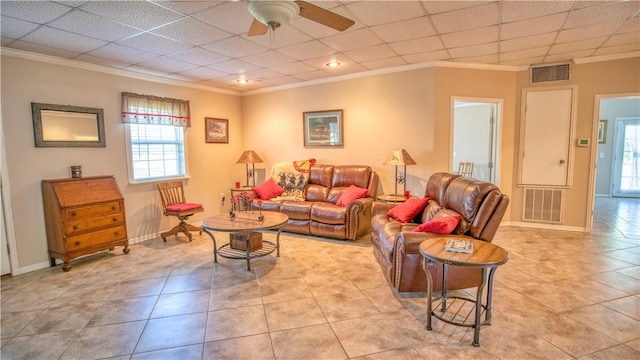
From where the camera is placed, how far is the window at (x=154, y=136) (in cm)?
452

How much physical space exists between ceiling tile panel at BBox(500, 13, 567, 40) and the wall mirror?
485 cm

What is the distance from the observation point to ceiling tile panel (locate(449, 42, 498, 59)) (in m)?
3.75

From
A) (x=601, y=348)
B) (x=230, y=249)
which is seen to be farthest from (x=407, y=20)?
(x=230, y=249)

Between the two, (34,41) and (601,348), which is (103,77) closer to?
(34,41)

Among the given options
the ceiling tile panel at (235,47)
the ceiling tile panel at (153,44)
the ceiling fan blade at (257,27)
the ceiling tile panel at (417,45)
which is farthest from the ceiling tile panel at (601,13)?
the ceiling tile panel at (153,44)

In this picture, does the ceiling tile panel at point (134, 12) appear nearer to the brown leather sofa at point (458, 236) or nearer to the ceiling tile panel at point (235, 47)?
the ceiling tile panel at point (235, 47)

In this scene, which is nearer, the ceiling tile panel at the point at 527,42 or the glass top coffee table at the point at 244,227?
the glass top coffee table at the point at 244,227

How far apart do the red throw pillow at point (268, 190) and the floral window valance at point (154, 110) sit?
1592 mm

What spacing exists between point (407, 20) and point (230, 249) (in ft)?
10.6

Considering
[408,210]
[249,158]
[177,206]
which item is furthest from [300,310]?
[249,158]

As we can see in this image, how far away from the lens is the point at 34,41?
3.18 meters

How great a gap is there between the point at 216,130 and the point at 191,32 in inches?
112

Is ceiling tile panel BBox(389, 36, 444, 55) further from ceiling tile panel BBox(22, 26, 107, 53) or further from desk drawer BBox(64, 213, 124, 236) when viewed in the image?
desk drawer BBox(64, 213, 124, 236)

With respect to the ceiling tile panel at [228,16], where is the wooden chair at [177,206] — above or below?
below
